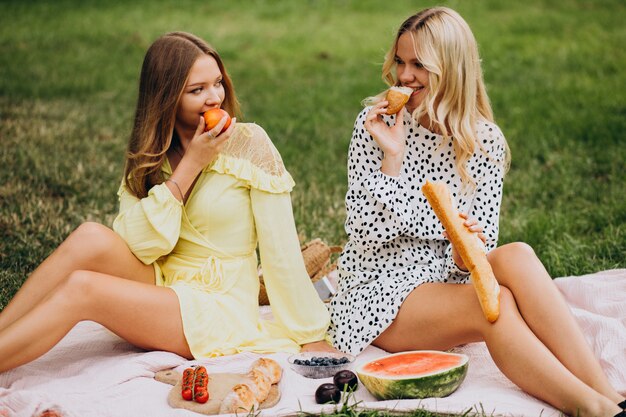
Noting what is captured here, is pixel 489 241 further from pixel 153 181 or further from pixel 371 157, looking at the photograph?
pixel 153 181

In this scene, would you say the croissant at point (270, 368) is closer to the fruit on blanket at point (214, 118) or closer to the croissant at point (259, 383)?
the croissant at point (259, 383)

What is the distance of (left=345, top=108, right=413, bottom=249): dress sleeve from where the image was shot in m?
4.13

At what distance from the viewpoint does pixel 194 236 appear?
4246 millimetres

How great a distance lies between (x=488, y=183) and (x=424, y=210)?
36cm

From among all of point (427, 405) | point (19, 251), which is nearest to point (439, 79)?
point (427, 405)

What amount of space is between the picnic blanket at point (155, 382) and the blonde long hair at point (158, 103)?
86 cm

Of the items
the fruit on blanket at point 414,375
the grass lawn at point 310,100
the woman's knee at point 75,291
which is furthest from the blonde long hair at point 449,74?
the woman's knee at point 75,291

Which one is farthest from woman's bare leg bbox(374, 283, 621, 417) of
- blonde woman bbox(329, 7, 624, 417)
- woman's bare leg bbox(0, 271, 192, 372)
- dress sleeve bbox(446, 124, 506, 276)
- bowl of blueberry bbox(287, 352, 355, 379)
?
woman's bare leg bbox(0, 271, 192, 372)

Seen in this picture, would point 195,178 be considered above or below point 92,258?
above

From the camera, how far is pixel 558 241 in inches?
231

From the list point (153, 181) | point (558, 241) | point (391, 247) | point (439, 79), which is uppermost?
point (439, 79)

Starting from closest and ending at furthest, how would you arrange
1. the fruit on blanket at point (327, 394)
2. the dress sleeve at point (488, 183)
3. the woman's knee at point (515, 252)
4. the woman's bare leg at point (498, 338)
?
the woman's bare leg at point (498, 338), the fruit on blanket at point (327, 394), the woman's knee at point (515, 252), the dress sleeve at point (488, 183)

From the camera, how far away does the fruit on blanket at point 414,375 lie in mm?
3617

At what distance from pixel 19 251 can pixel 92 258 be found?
190 centimetres
